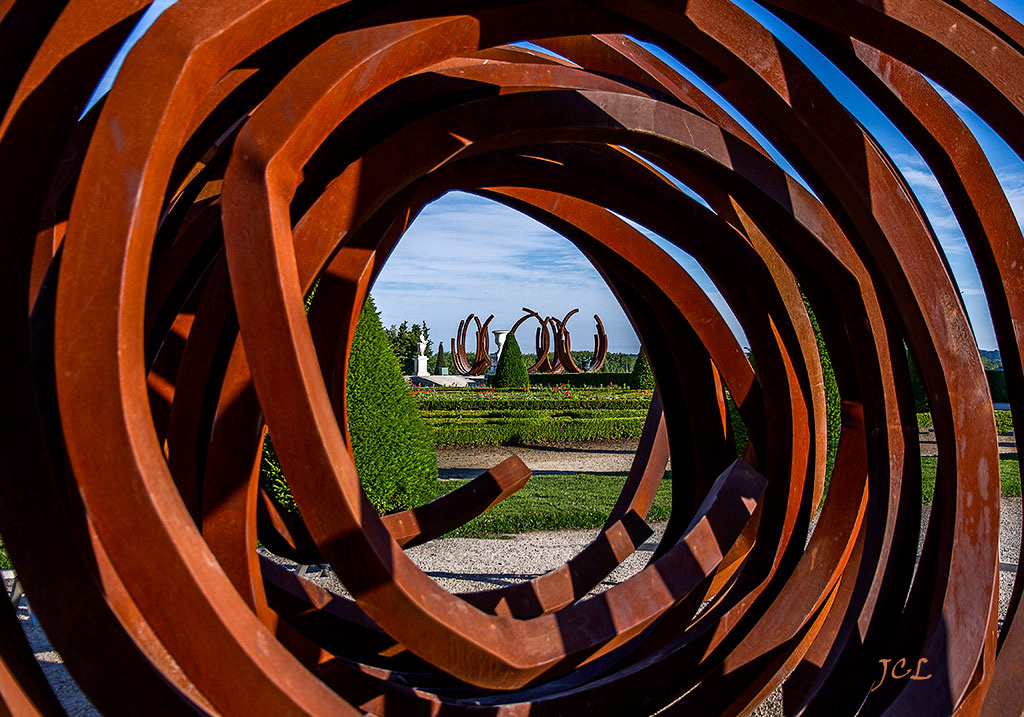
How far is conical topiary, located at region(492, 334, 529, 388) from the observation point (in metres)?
26.6

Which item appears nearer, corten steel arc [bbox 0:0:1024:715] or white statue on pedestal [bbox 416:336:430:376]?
corten steel arc [bbox 0:0:1024:715]

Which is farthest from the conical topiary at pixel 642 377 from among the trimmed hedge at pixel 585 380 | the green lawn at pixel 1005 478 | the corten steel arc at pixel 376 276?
the corten steel arc at pixel 376 276

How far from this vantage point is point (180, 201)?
3217 mm

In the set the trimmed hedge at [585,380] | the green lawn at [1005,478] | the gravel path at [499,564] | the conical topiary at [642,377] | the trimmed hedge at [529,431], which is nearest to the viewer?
the gravel path at [499,564]

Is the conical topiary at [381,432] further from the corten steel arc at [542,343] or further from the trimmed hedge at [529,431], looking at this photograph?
the corten steel arc at [542,343]

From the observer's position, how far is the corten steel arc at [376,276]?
1.73 meters

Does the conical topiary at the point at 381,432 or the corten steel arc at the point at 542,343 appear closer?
the conical topiary at the point at 381,432

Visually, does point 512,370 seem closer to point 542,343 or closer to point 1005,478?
point 542,343

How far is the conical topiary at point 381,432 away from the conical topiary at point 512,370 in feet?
57.8

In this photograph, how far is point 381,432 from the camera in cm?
839

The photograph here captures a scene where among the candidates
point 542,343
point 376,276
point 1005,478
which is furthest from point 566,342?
point 376,276

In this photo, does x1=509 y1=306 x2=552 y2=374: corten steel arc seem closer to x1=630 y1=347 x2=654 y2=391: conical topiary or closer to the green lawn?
x1=630 y1=347 x2=654 y2=391: conical topiary

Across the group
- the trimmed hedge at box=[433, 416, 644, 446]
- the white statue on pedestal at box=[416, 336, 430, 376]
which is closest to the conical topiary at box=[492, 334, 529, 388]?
the trimmed hedge at box=[433, 416, 644, 446]

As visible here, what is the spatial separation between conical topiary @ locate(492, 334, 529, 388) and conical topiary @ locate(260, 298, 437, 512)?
17622 millimetres
